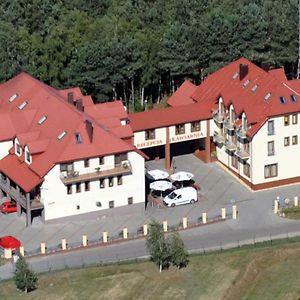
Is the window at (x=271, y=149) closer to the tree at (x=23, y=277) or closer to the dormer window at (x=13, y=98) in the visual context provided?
the dormer window at (x=13, y=98)

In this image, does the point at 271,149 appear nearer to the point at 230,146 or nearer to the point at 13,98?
the point at 230,146

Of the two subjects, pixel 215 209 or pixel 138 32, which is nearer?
pixel 215 209

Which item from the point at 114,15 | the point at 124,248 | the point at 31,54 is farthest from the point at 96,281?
the point at 114,15

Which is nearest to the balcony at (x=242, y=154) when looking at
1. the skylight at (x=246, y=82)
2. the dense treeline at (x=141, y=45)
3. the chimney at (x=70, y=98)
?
the skylight at (x=246, y=82)

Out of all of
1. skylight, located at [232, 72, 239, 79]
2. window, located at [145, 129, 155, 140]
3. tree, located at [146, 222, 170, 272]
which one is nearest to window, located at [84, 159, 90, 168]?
window, located at [145, 129, 155, 140]

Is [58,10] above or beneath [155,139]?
above

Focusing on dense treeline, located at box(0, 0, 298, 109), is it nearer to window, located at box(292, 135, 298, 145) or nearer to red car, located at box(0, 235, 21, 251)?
window, located at box(292, 135, 298, 145)

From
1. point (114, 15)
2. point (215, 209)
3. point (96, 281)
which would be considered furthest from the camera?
point (114, 15)

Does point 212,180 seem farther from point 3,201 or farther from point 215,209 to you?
point 3,201

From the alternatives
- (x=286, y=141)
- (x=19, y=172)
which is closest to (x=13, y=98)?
(x=19, y=172)
